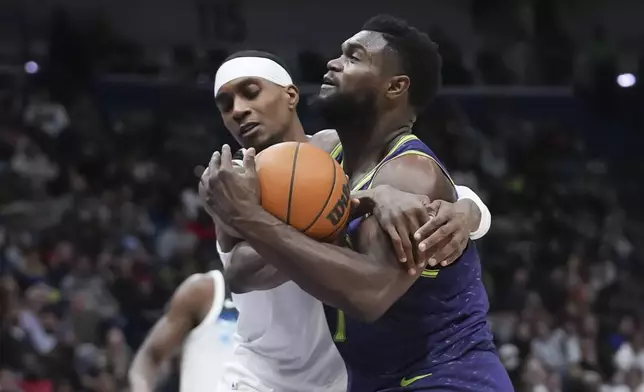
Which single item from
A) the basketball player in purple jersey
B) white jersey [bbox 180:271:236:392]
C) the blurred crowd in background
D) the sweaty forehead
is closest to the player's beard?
the basketball player in purple jersey

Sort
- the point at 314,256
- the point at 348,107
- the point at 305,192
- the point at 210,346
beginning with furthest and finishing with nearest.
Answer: the point at 210,346, the point at 348,107, the point at 305,192, the point at 314,256

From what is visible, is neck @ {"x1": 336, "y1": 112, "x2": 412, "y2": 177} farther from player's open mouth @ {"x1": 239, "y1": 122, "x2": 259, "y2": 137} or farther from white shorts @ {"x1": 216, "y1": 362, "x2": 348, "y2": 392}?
white shorts @ {"x1": 216, "y1": 362, "x2": 348, "y2": 392}

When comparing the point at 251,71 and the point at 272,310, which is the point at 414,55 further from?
the point at 272,310

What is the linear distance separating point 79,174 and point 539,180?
4.70 m

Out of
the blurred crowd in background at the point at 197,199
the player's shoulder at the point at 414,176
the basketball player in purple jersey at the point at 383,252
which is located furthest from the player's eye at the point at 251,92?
the blurred crowd in background at the point at 197,199

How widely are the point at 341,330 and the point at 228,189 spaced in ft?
2.34

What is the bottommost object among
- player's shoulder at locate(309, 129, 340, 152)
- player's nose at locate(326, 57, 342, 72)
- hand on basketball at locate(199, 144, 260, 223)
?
hand on basketball at locate(199, 144, 260, 223)

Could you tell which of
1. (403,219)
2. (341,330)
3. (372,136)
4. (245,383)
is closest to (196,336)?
(245,383)

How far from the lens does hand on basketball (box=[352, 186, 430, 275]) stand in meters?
2.55

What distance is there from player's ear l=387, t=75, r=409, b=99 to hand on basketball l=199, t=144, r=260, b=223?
2.07 ft

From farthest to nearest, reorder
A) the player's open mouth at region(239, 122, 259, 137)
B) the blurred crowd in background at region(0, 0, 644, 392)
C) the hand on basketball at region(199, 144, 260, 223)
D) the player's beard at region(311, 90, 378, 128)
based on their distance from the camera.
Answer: the blurred crowd in background at region(0, 0, 644, 392), the player's open mouth at region(239, 122, 259, 137), the player's beard at region(311, 90, 378, 128), the hand on basketball at region(199, 144, 260, 223)

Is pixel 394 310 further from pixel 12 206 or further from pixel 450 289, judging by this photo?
pixel 12 206

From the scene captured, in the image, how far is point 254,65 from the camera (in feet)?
11.7

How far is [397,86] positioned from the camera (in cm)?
301
